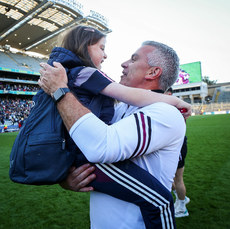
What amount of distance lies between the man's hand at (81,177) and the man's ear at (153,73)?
0.88 m

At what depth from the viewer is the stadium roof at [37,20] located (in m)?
24.5

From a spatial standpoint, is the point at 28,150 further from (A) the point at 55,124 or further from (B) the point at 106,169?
(B) the point at 106,169

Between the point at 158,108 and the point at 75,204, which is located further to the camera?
the point at 75,204

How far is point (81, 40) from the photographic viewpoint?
1481mm

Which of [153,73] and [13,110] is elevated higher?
[153,73]

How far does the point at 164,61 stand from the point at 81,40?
70cm

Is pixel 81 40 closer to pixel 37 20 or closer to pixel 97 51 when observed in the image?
pixel 97 51

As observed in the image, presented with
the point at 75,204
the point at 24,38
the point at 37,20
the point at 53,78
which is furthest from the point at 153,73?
the point at 24,38

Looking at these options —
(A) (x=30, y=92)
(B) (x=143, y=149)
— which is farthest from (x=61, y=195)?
(A) (x=30, y=92)

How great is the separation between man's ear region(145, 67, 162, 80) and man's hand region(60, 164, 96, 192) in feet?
2.88

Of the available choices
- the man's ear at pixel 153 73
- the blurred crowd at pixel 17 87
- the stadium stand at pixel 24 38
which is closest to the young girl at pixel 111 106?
the man's ear at pixel 153 73

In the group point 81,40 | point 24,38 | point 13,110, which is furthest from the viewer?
point 24,38

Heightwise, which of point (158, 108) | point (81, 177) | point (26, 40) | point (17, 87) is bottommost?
point (17, 87)

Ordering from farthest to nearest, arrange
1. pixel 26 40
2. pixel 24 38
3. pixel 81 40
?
pixel 26 40
pixel 24 38
pixel 81 40
